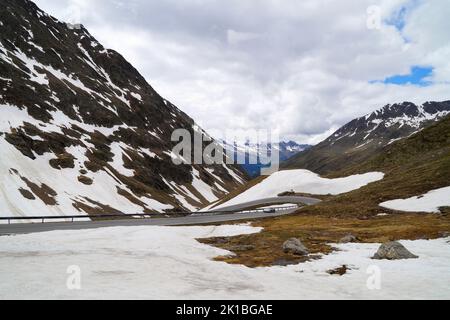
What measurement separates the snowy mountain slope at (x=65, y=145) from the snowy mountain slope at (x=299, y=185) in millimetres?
31387

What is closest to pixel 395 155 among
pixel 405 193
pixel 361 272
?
pixel 405 193

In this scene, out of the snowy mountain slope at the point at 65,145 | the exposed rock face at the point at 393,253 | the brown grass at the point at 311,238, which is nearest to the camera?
the exposed rock face at the point at 393,253

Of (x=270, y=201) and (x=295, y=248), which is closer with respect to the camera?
(x=295, y=248)

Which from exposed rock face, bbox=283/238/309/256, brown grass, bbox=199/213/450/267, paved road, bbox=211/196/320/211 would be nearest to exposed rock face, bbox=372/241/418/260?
brown grass, bbox=199/213/450/267

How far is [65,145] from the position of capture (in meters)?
126

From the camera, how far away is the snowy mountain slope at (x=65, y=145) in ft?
315

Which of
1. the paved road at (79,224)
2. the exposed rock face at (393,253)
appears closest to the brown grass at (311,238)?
the exposed rock face at (393,253)

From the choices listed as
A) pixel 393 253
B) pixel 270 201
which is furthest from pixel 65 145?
pixel 393 253

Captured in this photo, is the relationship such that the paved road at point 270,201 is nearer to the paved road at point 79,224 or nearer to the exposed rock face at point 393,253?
the paved road at point 79,224

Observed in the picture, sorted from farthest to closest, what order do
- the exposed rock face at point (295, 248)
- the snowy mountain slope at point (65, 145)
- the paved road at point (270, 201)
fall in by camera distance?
the paved road at point (270, 201) < the snowy mountain slope at point (65, 145) < the exposed rock face at point (295, 248)

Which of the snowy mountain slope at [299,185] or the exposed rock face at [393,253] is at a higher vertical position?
the snowy mountain slope at [299,185]

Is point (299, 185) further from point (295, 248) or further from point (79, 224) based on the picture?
point (295, 248)

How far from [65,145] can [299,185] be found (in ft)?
253

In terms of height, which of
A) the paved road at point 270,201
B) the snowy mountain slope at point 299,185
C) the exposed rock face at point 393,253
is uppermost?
the snowy mountain slope at point 299,185
